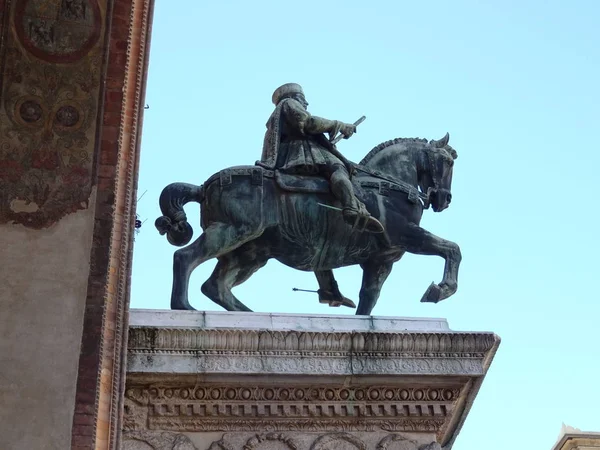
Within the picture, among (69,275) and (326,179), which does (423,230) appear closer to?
Result: (326,179)

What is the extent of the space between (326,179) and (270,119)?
1.07m

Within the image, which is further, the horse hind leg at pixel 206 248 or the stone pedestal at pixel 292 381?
the horse hind leg at pixel 206 248

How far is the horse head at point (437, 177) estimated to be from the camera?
1292 cm

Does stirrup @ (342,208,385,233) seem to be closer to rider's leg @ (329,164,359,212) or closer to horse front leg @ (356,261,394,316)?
rider's leg @ (329,164,359,212)

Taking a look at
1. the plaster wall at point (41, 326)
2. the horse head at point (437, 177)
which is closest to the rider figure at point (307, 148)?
the horse head at point (437, 177)

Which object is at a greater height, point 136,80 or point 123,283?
point 136,80

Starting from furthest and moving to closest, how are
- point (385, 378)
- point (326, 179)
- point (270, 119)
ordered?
point (270, 119) → point (326, 179) → point (385, 378)

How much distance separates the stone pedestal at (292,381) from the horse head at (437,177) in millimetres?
2411

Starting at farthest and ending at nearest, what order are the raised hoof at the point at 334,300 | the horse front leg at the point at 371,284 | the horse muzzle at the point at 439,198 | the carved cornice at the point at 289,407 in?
the horse muzzle at the point at 439,198 → the raised hoof at the point at 334,300 → the horse front leg at the point at 371,284 → the carved cornice at the point at 289,407

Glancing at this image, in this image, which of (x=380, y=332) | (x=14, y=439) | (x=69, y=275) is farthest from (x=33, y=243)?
(x=380, y=332)

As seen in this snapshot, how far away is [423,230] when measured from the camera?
1212 cm

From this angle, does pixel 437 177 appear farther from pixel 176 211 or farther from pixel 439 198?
pixel 176 211

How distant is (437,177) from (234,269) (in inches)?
84.5

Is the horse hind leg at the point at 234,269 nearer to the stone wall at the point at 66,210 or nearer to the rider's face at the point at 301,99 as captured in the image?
the rider's face at the point at 301,99
